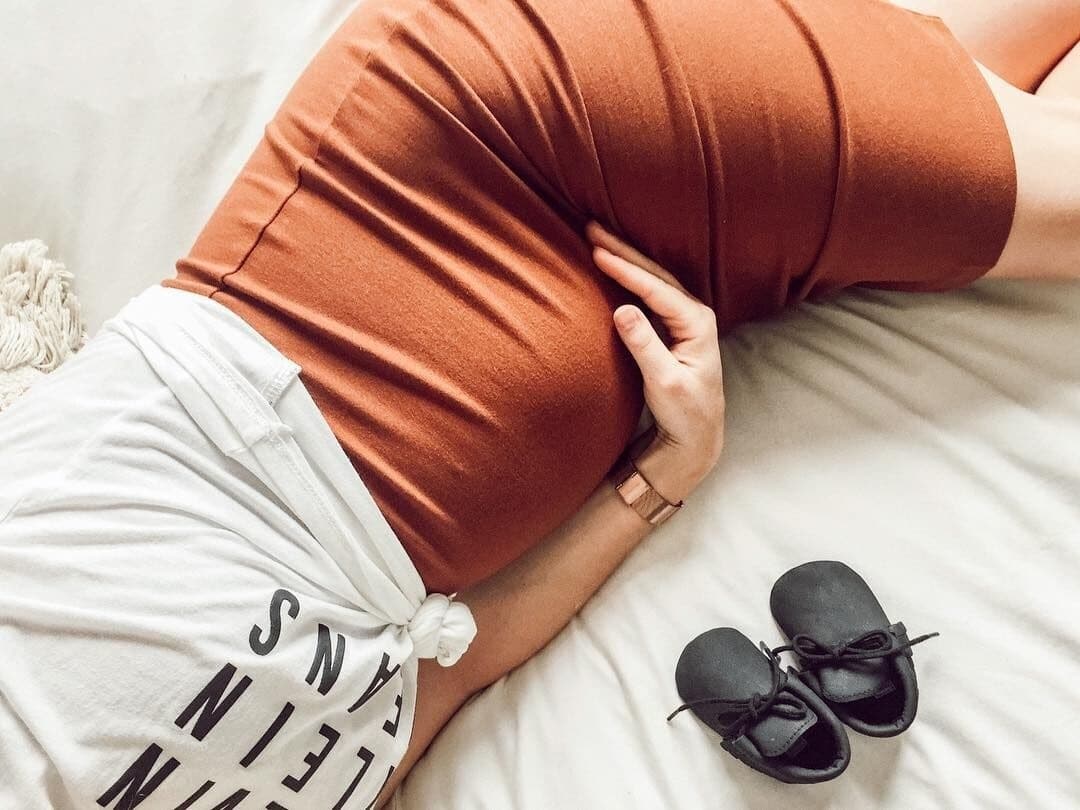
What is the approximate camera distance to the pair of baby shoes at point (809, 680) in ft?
2.34

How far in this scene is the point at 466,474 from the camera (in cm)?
66

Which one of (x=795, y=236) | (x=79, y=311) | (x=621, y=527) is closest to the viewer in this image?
(x=795, y=236)

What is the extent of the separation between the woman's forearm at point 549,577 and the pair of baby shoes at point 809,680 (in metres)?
0.12

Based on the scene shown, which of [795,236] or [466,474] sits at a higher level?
[795,236]

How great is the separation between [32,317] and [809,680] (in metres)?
0.85

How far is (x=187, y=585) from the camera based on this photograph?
0.58 meters

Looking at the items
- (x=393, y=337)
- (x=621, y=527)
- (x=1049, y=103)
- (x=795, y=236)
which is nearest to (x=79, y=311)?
(x=393, y=337)

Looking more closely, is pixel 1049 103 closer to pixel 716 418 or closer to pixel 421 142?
pixel 716 418

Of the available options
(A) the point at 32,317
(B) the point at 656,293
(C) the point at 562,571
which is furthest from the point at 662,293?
(A) the point at 32,317

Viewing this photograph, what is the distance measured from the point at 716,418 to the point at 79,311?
699mm

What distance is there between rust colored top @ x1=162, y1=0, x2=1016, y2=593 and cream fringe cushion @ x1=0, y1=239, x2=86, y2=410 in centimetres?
28

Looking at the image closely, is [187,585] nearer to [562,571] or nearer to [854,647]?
[562,571]

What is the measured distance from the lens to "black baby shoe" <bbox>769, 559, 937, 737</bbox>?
720 mm

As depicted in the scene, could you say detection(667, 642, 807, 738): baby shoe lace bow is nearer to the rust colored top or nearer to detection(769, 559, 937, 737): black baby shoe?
detection(769, 559, 937, 737): black baby shoe
